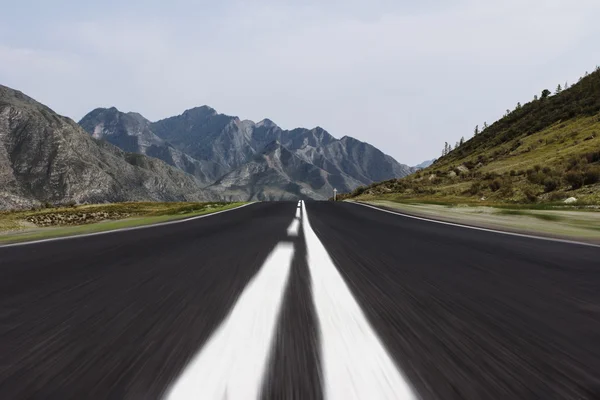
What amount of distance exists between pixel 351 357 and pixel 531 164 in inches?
1542

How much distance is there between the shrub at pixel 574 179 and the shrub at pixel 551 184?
56 centimetres

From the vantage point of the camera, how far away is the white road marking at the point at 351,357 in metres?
1.45

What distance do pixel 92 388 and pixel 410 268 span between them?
11.4 feet

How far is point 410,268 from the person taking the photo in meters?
4.26

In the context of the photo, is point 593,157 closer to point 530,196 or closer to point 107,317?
point 530,196

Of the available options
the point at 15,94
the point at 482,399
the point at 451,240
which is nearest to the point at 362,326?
the point at 482,399

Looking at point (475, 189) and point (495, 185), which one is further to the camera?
point (475, 189)

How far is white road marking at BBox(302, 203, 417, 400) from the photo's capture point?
1.45 m

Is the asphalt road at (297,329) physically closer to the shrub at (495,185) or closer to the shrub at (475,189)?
the shrub at (495,185)

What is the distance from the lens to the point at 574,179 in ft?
71.9

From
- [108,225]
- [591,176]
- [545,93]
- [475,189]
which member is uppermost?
[545,93]

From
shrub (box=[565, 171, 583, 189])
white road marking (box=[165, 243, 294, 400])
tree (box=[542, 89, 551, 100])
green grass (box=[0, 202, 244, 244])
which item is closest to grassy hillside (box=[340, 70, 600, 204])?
shrub (box=[565, 171, 583, 189])

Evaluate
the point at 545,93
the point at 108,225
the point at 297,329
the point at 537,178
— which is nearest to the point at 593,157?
the point at 537,178

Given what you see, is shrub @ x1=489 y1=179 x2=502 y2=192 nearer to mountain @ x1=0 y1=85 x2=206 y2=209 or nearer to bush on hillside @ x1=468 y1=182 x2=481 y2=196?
bush on hillside @ x1=468 y1=182 x2=481 y2=196
